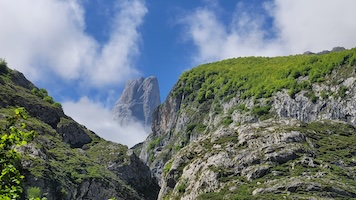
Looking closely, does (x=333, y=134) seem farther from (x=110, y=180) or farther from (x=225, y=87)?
A: (x=225, y=87)

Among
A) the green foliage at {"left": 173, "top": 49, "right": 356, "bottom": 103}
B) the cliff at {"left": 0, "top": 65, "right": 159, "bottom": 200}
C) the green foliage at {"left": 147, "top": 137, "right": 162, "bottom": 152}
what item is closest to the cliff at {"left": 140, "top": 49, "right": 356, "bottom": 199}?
the green foliage at {"left": 173, "top": 49, "right": 356, "bottom": 103}

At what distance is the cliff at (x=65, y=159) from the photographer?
82.9 m

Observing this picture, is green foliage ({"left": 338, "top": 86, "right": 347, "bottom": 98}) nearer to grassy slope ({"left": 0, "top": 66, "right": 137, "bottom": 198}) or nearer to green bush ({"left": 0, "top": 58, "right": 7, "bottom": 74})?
grassy slope ({"left": 0, "top": 66, "right": 137, "bottom": 198})

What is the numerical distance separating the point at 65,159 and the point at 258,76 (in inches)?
3425

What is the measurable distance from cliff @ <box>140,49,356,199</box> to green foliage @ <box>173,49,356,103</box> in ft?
1.32

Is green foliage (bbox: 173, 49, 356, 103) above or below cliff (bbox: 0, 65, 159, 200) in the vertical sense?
above

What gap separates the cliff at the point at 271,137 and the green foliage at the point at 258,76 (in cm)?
40

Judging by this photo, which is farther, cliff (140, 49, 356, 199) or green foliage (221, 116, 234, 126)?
green foliage (221, 116, 234, 126)

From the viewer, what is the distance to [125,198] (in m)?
100

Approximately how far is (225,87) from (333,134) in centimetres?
7228

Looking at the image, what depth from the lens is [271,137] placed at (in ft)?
295

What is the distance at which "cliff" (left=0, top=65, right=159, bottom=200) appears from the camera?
82.9 m

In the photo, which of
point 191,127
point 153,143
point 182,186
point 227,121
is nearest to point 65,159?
point 182,186

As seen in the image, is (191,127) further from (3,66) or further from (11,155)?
(11,155)
